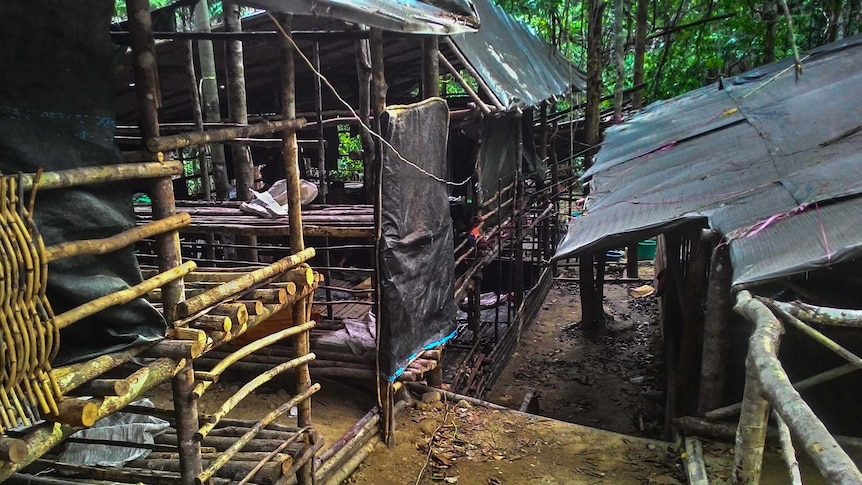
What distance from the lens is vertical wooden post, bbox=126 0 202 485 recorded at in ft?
8.57

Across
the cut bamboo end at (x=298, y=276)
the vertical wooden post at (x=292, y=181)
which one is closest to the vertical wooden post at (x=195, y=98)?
the vertical wooden post at (x=292, y=181)

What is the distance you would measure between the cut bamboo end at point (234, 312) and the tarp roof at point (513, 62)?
4989 millimetres

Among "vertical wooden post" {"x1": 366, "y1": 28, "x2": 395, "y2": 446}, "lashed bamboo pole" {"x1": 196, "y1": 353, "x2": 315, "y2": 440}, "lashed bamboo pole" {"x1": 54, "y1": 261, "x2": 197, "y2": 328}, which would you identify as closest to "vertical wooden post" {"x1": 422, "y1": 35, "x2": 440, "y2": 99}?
"vertical wooden post" {"x1": 366, "y1": 28, "x2": 395, "y2": 446}

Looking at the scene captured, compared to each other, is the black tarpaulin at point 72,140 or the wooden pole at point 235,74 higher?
the wooden pole at point 235,74

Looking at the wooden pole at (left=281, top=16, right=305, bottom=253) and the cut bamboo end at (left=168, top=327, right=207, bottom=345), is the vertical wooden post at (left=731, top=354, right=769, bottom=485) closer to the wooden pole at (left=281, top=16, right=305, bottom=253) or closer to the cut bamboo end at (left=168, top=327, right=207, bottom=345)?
the cut bamboo end at (left=168, top=327, right=207, bottom=345)

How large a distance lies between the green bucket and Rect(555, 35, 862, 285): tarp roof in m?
6.75

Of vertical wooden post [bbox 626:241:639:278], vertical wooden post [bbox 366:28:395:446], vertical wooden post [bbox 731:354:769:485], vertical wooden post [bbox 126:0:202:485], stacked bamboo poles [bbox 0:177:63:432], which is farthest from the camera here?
vertical wooden post [bbox 626:241:639:278]

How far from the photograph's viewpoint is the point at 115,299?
2.29m

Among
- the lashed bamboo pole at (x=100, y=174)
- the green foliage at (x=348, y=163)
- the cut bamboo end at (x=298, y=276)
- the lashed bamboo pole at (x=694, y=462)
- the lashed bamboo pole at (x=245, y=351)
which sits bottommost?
the lashed bamboo pole at (x=694, y=462)

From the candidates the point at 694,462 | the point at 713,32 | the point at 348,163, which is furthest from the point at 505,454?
the point at 348,163

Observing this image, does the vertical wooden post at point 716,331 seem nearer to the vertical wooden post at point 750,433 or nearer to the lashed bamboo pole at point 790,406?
the lashed bamboo pole at point 790,406

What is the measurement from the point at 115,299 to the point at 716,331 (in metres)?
3.81

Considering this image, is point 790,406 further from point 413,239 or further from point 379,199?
point 413,239

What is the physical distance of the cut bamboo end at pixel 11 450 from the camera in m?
1.92
